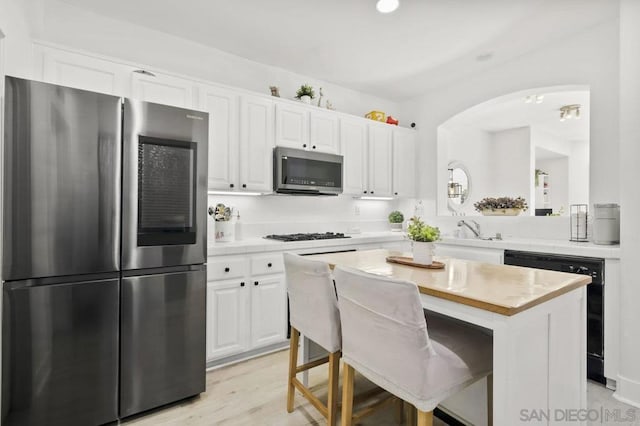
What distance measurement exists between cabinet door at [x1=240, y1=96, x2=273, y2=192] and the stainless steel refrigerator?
0.88 m

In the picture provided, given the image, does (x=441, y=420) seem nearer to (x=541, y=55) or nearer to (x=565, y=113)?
(x=541, y=55)

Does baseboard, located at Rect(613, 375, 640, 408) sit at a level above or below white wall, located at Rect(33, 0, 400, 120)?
below

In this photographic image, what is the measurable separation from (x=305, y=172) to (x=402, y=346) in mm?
2330

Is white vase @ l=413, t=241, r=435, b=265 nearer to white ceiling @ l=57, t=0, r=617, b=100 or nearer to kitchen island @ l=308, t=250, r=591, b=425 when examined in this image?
kitchen island @ l=308, t=250, r=591, b=425

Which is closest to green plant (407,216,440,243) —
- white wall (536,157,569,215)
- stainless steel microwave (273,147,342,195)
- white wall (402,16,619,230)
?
stainless steel microwave (273,147,342,195)

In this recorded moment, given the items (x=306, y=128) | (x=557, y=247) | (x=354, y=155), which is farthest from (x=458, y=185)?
(x=306, y=128)

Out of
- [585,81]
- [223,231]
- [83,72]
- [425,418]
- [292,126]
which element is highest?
[585,81]

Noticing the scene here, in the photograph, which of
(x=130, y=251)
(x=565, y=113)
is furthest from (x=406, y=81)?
(x=130, y=251)

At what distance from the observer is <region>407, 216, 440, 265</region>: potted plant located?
5.83 feet

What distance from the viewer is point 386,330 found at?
49.1 inches

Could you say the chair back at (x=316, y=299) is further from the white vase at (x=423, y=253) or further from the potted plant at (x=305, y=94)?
the potted plant at (x=305, y=94)

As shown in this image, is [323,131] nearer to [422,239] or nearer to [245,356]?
[422,239]

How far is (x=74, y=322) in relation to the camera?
5.47ft

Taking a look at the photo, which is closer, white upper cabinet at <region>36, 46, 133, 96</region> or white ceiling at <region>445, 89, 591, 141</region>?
white upper cabinet at <region>36, 46, 133, 96</region>
